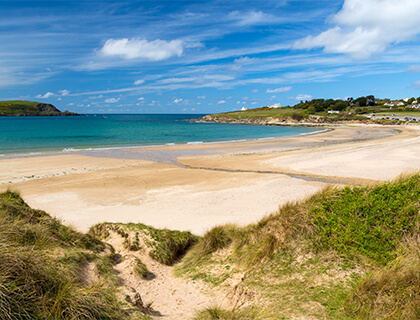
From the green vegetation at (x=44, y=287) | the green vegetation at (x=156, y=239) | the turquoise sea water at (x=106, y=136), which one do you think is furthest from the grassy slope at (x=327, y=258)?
the turquoise sea water at (x=106, y=136)

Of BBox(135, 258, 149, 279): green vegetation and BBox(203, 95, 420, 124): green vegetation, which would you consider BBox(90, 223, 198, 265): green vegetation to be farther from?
BBox(203, 95, 420, 124): green vegetation

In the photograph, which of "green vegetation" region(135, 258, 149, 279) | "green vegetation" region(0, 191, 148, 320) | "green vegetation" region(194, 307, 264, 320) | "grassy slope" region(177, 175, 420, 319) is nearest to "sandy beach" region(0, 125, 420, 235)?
"grassy slope" region(177, 175, 420, 319)

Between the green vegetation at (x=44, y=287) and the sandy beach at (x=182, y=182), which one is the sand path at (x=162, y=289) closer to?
the green vegetation at (x=44, y=287)

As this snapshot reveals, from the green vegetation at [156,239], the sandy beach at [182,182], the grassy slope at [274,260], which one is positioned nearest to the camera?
the grassy slope at [274,260]

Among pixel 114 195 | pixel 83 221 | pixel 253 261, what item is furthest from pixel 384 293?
pixel 114 195

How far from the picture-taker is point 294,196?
14492 millimetres

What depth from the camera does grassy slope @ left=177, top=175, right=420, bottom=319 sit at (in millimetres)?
4195

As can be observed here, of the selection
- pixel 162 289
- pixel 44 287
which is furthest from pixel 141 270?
pixel 44 287

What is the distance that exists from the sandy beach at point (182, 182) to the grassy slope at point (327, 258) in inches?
71.0

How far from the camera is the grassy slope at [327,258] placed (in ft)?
13.8

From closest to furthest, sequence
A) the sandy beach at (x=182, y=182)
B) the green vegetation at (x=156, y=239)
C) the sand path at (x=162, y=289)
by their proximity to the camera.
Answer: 1. the sand path at (x=162, y=289)
2. the green vegetation at (x=156, y=239)
3. the sandy beach at (x=182, y=182)

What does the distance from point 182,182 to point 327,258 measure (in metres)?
13.4

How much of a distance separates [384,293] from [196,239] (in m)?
5.12

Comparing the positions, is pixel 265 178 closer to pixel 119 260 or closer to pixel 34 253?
pixel 119 260
